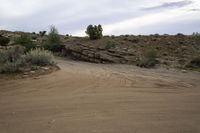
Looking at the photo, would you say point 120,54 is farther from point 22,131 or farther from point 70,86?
point 22,131

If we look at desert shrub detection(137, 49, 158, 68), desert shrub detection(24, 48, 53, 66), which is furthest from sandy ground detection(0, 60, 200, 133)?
desert shrub detection(137, 49, 158, 68)

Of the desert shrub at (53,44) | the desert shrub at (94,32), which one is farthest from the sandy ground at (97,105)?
the desert shrub at (94,32)

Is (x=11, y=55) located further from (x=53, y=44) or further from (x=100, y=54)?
(x=53, y=44)

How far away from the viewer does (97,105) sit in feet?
37.5

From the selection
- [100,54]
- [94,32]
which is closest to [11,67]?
[100,54]

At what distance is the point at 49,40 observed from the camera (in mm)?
32625

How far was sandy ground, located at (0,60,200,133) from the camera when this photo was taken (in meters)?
9.12

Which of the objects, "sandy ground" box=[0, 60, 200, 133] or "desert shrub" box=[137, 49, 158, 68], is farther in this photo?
"desert shrub" box=[137, 49, 158, 68]

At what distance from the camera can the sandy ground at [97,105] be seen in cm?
912

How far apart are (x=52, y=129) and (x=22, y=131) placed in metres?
0.70

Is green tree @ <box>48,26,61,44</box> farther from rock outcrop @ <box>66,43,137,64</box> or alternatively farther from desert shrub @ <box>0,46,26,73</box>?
desert shrub @ <box>0,46,26,73</box>

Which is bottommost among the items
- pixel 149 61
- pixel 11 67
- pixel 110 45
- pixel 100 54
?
pixel 149 61

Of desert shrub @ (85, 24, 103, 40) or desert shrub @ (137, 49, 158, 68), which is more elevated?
desert shrub @ (85, 24, 103, 40)

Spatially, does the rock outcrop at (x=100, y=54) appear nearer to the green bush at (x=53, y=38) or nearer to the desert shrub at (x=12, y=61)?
the green bush at (x=53, y=38)
